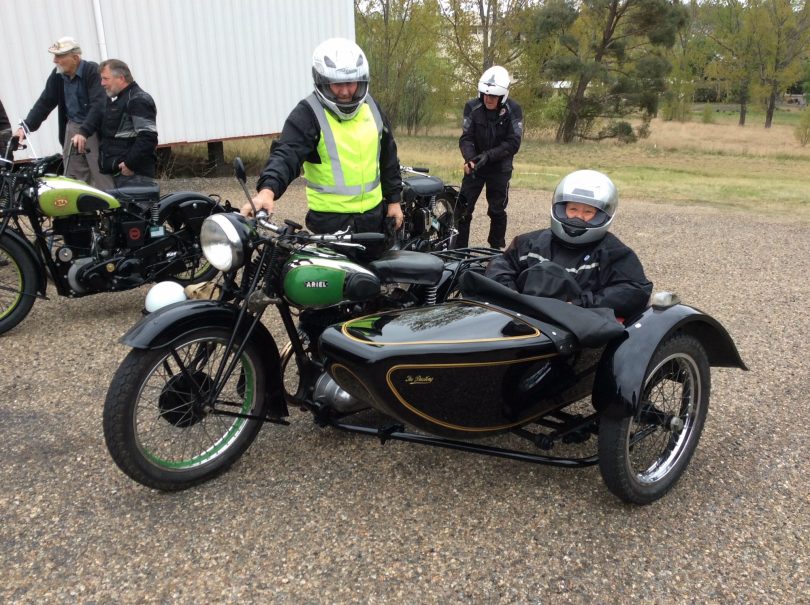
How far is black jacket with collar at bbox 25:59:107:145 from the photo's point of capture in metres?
5.65

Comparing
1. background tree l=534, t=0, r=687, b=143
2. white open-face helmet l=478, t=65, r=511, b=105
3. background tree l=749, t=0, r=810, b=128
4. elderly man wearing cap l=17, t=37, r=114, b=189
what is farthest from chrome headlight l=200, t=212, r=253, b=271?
background tree l=749, t=0, r=810, b=128

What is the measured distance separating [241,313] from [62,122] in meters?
4.59

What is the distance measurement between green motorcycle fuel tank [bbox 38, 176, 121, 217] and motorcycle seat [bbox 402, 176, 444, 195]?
7.97 feet

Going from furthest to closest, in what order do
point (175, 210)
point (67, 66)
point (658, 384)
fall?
point (67, 66), point (175, 210), point (658, 384)

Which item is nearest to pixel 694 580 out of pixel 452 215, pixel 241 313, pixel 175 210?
pixel 241 313

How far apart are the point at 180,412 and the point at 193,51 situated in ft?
28.9

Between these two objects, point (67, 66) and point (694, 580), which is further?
point (67, 66)

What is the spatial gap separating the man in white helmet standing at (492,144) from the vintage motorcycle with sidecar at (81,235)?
2621 millimetres

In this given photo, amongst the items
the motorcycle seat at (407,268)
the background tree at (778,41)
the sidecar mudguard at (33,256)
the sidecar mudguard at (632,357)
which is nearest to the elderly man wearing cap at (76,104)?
the sidecar mudguard at (33,256)

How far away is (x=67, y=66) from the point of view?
577cm

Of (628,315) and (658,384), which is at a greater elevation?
(628,315)

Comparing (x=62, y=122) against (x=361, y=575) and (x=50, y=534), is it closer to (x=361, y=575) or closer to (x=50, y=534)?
(x=50, y=534)

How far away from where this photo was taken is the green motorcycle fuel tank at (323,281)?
2.67m

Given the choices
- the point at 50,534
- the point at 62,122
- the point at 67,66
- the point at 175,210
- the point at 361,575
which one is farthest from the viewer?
the point at 62,122
